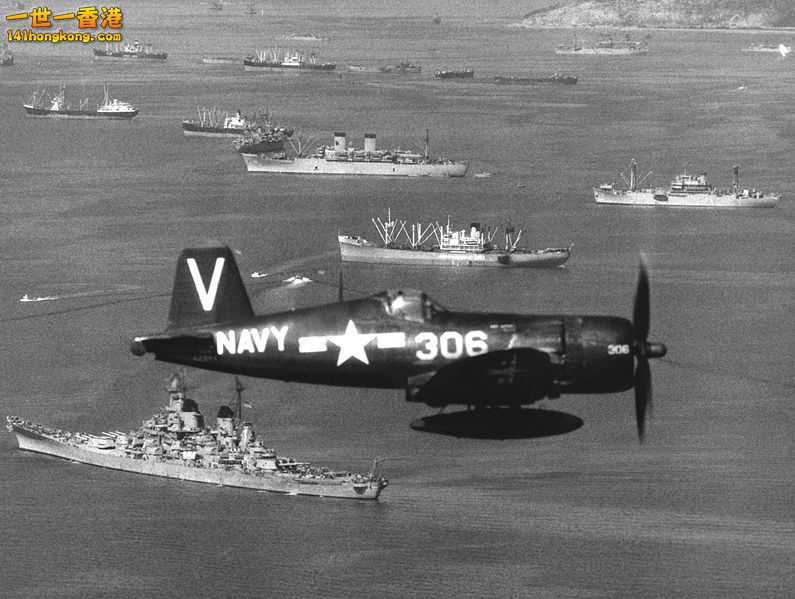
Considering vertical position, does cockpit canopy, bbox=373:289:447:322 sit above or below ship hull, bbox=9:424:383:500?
above

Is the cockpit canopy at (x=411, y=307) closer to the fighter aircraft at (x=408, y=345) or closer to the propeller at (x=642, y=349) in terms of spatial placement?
the fighter aircraft at (x=408, y=345)

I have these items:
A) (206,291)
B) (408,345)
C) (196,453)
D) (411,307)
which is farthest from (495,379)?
(196,453)

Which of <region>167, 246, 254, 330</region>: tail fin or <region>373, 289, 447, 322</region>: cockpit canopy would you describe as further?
<region>167, 246, 254, 330</region>: tail fin

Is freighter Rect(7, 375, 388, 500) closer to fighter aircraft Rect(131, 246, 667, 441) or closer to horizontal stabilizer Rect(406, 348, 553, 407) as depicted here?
fighter aircraft Rect(131, 246, 667, 441)

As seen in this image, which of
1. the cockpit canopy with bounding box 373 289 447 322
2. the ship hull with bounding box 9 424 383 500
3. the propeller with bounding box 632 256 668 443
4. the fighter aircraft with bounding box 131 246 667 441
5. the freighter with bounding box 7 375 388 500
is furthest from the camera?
the freighter with bounding box 7 375 388 500

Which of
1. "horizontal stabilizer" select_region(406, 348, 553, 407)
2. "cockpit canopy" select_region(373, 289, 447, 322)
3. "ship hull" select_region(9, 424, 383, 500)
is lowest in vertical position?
"ship hull" select_region(9, 424, 383, 500)

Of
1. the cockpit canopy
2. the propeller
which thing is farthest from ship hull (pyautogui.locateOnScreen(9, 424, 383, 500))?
the propeller

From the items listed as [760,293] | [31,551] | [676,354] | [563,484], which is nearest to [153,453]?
[31,551]
